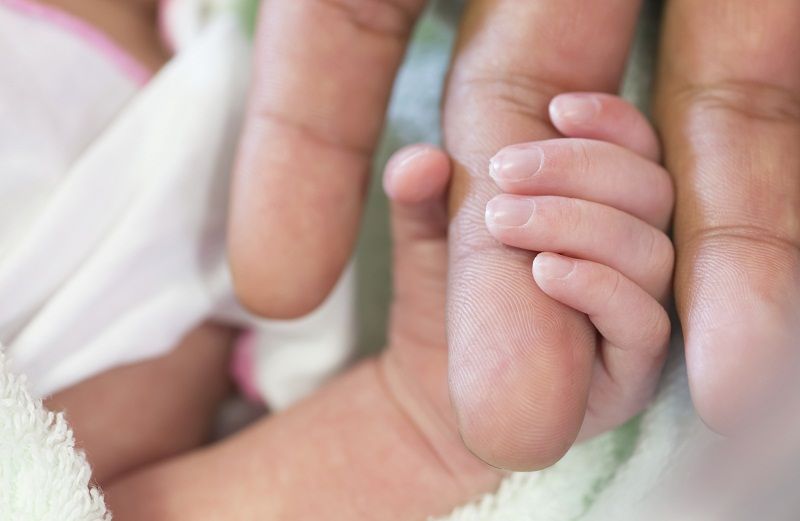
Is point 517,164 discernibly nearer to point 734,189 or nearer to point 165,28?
point 734,189

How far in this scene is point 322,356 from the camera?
0.67 metres

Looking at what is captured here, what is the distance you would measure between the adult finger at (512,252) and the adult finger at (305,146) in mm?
64

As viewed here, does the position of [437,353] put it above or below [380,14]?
below

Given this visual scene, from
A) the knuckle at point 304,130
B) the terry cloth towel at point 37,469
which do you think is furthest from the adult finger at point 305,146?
the terry cloth towel at point 37,469

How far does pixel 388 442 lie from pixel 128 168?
10.6 inches

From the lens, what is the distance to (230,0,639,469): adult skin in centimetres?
38

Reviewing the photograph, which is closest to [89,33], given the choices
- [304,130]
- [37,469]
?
[304,130]

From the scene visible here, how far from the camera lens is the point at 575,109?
45cm

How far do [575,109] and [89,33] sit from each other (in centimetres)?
37

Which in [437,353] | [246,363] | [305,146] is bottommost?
Answer: [246,363]

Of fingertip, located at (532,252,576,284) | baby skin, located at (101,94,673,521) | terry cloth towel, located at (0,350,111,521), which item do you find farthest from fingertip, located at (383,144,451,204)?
terry cloth towel, located at (0,350,111,521)

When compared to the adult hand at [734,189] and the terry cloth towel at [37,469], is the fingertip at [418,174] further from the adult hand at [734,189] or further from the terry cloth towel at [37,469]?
the terry cloth towel at [37,469]

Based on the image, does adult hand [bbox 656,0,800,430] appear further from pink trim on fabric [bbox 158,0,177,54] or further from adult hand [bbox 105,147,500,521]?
pink trim on fabric [bbox 158,0,177,54]

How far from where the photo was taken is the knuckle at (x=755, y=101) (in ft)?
1.47
